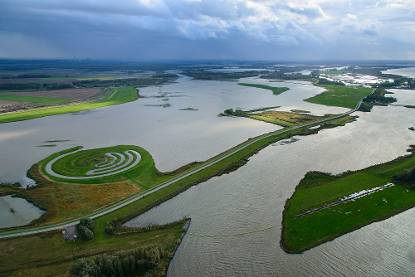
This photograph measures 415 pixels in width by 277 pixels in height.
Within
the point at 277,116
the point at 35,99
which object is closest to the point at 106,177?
the point at 277,116

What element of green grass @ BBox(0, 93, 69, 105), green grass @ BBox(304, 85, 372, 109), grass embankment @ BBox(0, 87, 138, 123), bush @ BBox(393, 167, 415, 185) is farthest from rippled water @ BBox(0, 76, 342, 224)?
bush @ BBox(393, 167, 415, 185)

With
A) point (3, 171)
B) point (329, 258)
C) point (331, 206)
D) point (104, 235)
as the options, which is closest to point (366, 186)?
point (331, 206)

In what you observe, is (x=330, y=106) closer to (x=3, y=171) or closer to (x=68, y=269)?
(x=3, y=171)

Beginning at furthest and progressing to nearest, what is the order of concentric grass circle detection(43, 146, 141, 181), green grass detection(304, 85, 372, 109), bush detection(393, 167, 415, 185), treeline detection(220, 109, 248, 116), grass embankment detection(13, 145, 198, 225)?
green grass detection(304, 85, 372, 109) → treeline detection(220, 109, 248, 116) → concentric grass circle detection(43, 146, 141, 181) → bush detection(393, 167, 415, 185) → grass embankment detection(13, 145, 198, 225)

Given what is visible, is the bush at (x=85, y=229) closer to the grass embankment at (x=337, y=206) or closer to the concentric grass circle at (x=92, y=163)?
the concentric grass circle at (x=92, y=163)

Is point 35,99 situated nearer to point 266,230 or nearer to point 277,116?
point 277,116

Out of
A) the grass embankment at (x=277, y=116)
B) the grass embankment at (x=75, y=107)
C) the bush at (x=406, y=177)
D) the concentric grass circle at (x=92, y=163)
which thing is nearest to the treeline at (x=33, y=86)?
the grass embankment at (x=75, y=107)

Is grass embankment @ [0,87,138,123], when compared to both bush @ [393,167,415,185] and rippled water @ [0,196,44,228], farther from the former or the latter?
bush @ [393,167,415,185]
